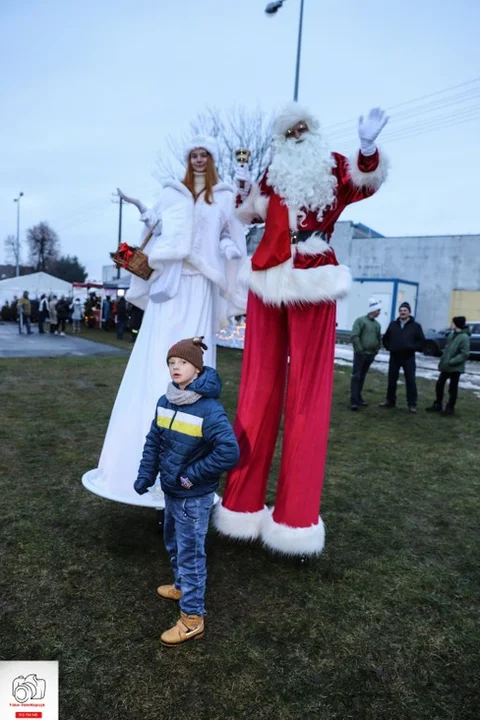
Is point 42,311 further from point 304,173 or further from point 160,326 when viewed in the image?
point 304,173

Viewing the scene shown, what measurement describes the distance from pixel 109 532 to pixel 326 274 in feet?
6.49

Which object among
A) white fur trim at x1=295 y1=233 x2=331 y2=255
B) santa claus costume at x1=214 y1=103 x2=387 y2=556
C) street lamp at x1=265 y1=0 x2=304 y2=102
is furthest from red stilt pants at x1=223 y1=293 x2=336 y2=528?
street lamp at x1=265 y1=0 x2=304 y2=102

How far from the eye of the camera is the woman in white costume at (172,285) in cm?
326

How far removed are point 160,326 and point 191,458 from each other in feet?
3.66

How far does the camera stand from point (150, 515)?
3.64 m

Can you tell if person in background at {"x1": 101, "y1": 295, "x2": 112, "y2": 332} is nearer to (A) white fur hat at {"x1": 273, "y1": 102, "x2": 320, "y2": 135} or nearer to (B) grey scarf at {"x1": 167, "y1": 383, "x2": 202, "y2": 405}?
(A) white fur hat at {"x1": 273, "y1": 102, "x2": 320, "y2": 135}

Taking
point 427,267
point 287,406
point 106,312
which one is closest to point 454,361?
point 287,406

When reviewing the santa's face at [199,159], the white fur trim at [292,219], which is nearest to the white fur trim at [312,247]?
the white fur trim at [292,219]

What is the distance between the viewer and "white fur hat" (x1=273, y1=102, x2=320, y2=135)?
298cm

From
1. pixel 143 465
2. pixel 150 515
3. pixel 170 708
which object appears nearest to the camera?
pixel 170 708

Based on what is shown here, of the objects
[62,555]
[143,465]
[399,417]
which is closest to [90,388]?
[399,417]

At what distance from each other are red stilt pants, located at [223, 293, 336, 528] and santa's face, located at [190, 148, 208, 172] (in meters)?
0.91

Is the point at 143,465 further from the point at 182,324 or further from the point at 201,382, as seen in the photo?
the point at 182,324

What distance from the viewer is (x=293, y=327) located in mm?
2947
